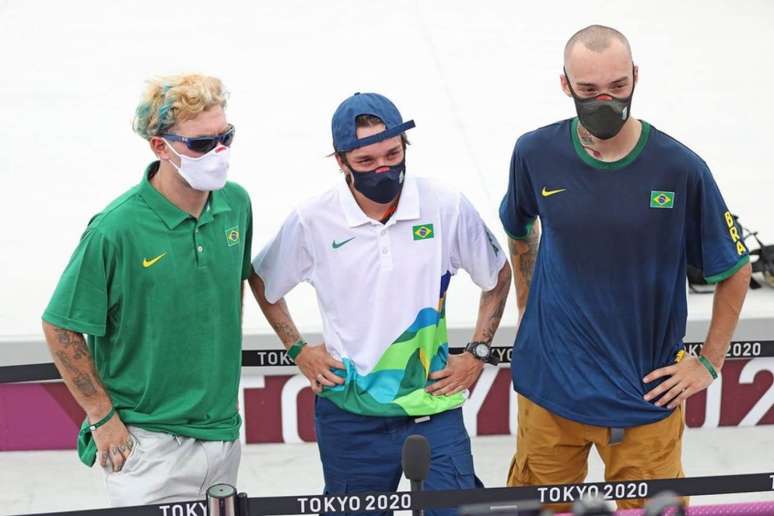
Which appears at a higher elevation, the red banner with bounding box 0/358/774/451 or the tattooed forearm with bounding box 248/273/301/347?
the tattooed forearm with bounding box 248/273/301/347

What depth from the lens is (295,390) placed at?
4.82 metres

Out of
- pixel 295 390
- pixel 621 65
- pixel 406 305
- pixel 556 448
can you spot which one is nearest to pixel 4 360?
→ pixel 295 390

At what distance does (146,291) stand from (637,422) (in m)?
1.46

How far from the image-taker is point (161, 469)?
3.25 m

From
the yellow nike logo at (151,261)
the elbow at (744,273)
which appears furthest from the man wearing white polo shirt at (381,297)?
the elbow at (744,273)

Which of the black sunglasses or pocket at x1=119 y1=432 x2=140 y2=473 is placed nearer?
the black sunglasses

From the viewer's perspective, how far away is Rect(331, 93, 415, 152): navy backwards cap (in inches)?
127

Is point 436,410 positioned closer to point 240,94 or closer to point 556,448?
point 556,448

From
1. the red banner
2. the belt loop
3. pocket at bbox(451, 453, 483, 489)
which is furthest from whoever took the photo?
the red banner

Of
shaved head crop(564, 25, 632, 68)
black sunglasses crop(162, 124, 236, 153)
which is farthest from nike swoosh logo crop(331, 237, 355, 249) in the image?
shaved head crop(564, 25, 632, 68)

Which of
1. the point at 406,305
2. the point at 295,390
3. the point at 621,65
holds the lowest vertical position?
the point at 295,390

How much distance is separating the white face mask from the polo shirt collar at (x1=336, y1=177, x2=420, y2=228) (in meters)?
0.44

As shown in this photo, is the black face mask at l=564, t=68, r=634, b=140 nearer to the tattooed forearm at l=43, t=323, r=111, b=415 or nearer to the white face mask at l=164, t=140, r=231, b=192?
the white face mask at l=164, t=140, r=231, b=192

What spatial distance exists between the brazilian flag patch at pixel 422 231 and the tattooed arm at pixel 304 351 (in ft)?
1.52
